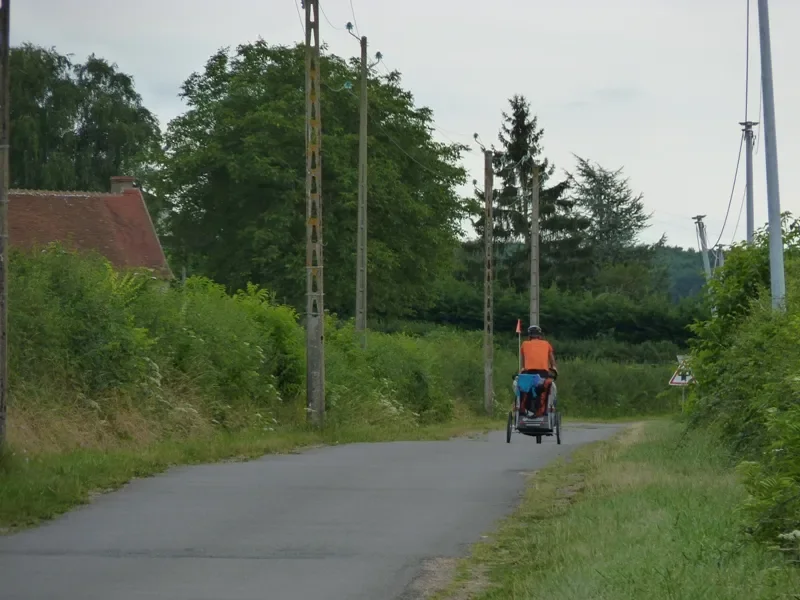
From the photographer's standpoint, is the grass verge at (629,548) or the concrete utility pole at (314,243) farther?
the concrete utility pole at (314,243)

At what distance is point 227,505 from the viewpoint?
1442 centimetres

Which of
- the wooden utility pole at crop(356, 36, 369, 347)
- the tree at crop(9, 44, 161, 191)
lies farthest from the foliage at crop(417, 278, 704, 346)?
the wooden utility pole at crop(356, 36, 369, 347)

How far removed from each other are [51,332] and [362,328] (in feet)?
64.6

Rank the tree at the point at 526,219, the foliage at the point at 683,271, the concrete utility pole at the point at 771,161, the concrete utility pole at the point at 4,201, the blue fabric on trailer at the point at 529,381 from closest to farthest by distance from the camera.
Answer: the concrete utility pole at the point at 4,201 → the concrete utility pole at the point at 771,161 → the blue fabric on trailer at the point at 529,381 → the tree at the point at 526,219 → the foliage at the point at 683,271

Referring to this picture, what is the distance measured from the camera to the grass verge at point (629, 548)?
28.5 ft

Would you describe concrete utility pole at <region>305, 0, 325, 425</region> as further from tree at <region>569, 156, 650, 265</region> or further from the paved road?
tree at <region>569, 156, 650, 265</region>

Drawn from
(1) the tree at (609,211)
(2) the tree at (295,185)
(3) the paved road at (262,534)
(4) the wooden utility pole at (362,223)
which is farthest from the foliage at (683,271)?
(3) the paved road at (262,534)

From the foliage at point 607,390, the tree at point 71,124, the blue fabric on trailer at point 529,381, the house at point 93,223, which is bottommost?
the foliage at point 607,390

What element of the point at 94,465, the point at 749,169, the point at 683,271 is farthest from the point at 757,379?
the point at 683,271

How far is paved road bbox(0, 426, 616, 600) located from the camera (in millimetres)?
9750

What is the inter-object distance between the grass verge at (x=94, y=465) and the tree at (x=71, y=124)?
156 ft

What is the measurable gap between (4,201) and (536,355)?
1062 centimetres

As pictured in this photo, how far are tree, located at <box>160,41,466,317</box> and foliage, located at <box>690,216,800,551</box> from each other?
3178cm

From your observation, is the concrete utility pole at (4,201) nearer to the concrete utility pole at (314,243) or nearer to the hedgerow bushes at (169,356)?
the hedgerow bushes at (169,356)
